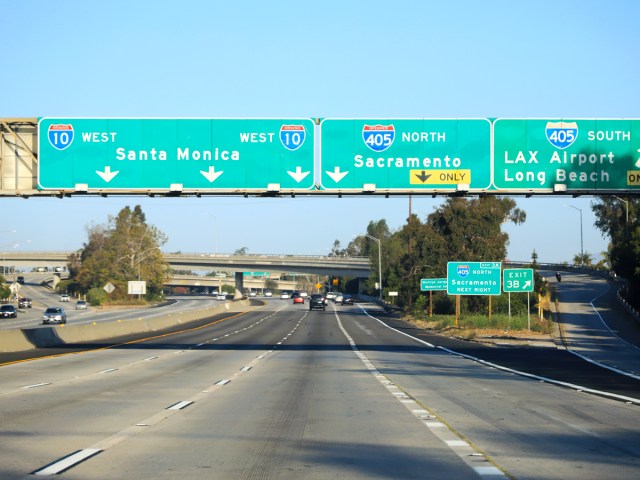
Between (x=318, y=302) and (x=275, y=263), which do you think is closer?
(x=318, y=302)

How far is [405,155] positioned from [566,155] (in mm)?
5334

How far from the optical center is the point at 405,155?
29484mm

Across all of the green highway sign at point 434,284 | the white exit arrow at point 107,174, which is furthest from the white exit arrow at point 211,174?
the green highway sign at point 434,284

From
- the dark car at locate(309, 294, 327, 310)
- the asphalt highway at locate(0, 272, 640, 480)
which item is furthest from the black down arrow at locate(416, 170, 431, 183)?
the dark car at locate(309, 294, 327, 310)

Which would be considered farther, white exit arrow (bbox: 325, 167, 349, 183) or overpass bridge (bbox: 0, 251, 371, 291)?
overpass bridge (bbox: 0, 251, 371, 291)

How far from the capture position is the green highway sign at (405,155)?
29203 mm

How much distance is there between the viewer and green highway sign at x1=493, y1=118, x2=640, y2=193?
95.5 feet

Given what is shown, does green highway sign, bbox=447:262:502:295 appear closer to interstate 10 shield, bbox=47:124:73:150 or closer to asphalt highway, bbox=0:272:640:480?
asphalt highway, bbox=0:272:640:480

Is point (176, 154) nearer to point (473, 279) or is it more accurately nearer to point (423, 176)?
point (423, 176)

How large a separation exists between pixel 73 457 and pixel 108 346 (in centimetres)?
3307

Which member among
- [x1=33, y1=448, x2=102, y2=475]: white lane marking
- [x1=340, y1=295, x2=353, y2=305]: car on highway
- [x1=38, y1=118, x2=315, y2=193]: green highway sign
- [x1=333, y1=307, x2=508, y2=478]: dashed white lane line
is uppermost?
[x1=38, y1=118, x2=315, y2=193]: green highway sign

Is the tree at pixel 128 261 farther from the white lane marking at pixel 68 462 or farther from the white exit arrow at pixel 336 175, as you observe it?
the white lane marking at pixel 68 462

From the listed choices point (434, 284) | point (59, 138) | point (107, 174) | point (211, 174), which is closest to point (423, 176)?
point (211, 174)

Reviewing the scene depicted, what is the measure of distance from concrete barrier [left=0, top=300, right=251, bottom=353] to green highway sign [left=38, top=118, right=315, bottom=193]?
9316mm
